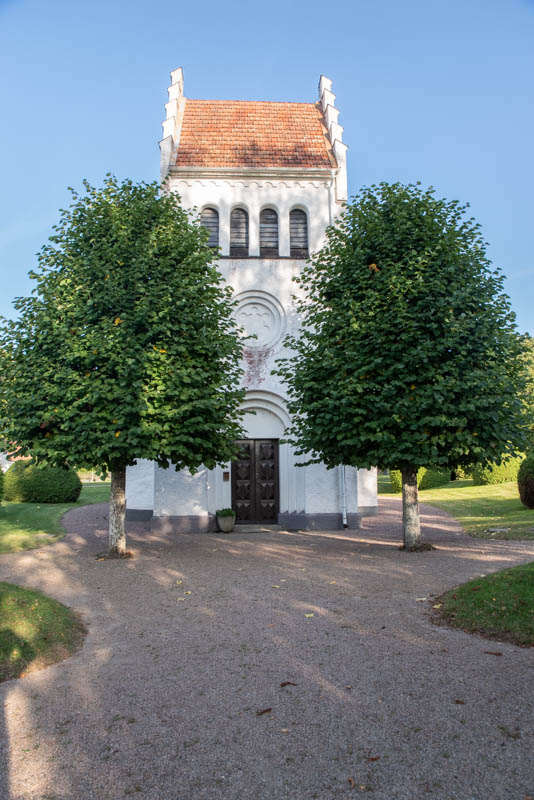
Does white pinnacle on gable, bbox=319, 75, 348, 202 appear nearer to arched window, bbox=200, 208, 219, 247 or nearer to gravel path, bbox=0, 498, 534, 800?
arched window, bbox=200, 208, 219, 247

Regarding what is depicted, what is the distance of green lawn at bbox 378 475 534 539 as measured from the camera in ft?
52.0

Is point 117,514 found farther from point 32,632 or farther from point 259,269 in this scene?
point 259,269

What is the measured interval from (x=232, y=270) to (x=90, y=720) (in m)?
16.2

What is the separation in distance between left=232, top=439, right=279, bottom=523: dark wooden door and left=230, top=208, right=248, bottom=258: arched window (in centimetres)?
707

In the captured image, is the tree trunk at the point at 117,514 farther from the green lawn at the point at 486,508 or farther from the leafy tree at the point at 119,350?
the green lawn at the point at 486,508

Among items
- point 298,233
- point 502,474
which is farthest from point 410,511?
point 502,474

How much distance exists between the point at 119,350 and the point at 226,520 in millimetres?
7942

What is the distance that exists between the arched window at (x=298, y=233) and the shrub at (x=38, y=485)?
14.3m

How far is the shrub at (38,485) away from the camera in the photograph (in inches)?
963

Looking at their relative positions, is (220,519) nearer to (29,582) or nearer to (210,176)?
(29,582)


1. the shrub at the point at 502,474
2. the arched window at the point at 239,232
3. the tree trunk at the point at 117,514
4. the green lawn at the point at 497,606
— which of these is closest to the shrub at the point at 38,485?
the tree trunk at the point at 117,514

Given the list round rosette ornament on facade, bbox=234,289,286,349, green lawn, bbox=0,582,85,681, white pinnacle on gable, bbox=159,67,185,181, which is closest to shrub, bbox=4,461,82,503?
round rosette ornament on facade, bbox=234,289,286,349

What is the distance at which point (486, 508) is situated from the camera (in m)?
22.4

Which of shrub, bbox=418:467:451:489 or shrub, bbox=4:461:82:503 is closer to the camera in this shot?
shrub, bbox=4:461:82:503
